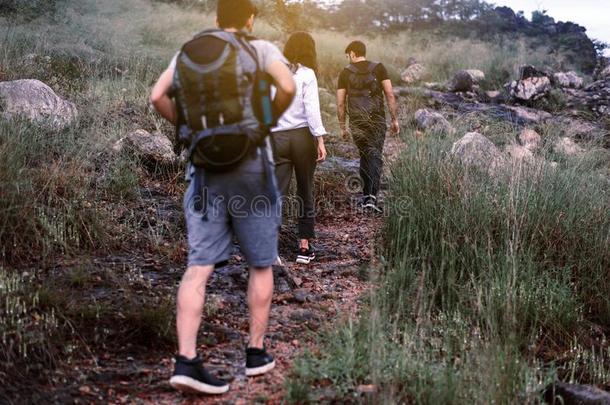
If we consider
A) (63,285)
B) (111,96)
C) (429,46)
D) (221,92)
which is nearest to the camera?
(221,92)

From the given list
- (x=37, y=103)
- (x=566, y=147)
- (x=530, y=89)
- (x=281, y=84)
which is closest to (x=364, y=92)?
(x=566, y=147)

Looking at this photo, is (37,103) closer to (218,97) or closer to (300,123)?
(300,123)

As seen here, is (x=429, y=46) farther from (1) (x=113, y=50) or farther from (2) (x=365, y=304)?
(2) (x=365, y=304)

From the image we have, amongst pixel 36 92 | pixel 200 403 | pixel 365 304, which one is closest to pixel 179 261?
pixel 365 304

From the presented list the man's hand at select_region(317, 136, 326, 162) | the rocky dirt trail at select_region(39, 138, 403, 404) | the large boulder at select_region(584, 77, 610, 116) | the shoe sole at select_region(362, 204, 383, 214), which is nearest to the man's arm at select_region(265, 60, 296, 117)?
the rocky dirt trail at select_region(39, 138, 403, 404)

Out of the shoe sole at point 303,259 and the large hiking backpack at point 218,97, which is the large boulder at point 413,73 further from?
the large hiking backpack at point 218,97

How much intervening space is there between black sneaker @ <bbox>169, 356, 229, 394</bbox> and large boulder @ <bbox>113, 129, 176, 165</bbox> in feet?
14.0

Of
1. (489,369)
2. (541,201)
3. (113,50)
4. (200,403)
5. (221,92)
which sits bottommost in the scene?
(200,403)

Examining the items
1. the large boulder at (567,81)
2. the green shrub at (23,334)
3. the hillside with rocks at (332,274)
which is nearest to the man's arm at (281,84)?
the hillside with rocks at (332,274)

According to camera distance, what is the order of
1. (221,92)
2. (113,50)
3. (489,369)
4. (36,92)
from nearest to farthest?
(221,92)
(489,369)
(36,92)
(113,50)

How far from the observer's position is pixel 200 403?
3.04 metres

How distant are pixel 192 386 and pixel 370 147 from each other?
15.3ft

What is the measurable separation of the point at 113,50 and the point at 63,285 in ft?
33.1

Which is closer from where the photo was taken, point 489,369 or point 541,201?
point 489,369
